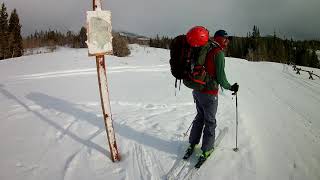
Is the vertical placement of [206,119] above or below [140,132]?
above

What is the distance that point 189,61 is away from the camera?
4.75 metres

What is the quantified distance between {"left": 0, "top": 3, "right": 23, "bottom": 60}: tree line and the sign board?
4884cm

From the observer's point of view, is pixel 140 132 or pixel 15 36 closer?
pixel 140 132

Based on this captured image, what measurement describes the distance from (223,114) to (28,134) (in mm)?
4624

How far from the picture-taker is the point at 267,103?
34.4ft

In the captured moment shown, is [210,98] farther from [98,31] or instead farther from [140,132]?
[140,132]

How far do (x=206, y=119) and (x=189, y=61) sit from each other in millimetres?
1020

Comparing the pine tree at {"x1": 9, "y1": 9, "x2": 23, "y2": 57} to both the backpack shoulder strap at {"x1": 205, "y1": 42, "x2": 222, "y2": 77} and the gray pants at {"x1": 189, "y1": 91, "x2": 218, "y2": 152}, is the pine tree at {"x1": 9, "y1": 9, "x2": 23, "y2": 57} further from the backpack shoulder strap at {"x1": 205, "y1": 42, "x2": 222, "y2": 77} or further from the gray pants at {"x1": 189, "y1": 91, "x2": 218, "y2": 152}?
the backpack shoulder strap at {"x1": 205, "y1": 42, "x2": 222, "y2": 77}

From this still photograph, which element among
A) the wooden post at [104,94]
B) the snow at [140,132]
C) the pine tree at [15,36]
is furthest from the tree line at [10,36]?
the wooden post at [104,94]

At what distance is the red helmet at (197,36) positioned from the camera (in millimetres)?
4547

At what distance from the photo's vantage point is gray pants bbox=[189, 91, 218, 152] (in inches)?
197

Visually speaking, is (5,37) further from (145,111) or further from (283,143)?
(283,143)

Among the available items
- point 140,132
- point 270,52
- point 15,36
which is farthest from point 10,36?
point 270,52

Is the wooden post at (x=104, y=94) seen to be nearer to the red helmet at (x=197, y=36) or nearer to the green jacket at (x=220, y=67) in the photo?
the red helmet at (x=197, y=36)
